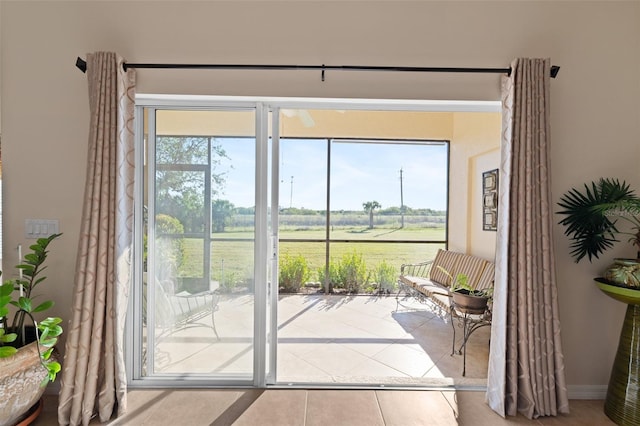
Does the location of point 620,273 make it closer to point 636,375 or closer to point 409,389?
point 636,375

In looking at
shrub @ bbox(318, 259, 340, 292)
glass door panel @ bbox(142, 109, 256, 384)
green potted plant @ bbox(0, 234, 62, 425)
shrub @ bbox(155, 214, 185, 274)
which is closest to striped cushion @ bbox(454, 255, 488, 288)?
shrub @ bbox(318, 259, 340, 292)

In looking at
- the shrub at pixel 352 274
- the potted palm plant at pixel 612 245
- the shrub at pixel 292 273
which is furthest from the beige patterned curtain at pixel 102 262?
the shrub at pixel 352 274

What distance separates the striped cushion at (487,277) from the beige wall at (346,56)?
3.63 feet

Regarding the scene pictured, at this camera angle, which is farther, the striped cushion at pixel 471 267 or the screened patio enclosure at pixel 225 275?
the striped cushion at pixel 471 267

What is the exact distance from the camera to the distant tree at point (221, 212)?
6.98 feet

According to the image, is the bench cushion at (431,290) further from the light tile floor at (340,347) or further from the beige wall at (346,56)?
the beige wall at (346,56)

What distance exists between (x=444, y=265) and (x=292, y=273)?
231 centimetres

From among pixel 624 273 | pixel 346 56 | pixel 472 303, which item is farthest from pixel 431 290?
pixel 346 56

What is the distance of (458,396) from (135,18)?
11.2ft

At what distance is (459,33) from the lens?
1990 millimetres

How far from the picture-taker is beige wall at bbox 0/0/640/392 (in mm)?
1964

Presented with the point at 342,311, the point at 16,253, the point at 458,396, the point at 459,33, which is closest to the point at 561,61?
the point at 459,33

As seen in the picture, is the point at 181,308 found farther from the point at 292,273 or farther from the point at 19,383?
the point at 292,273

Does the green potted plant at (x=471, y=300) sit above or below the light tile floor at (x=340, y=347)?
above
